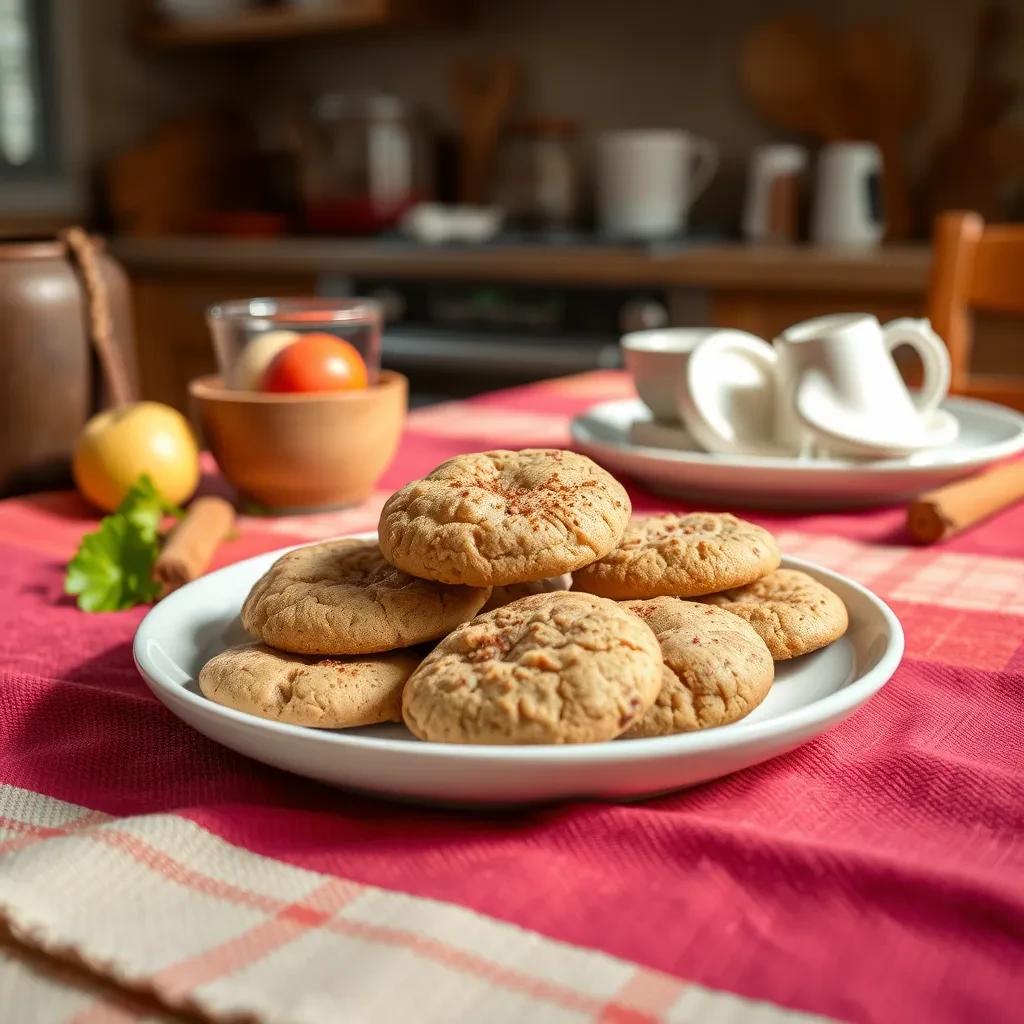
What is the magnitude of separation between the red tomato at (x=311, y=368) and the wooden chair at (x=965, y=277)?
3.30ft

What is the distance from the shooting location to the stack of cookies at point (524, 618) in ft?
1.56

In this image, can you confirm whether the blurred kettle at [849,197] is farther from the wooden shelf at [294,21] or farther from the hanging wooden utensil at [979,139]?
the wooden shelf at [294,21]

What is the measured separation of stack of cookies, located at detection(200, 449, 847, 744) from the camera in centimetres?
48

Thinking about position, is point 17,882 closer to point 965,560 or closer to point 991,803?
point 991,803

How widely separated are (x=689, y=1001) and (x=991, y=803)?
21 cm

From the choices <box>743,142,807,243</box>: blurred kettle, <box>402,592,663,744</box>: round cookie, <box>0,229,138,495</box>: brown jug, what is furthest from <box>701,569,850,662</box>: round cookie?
<box>743,142,807,243</box>: blurred kettle

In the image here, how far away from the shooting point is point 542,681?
1.55 feet

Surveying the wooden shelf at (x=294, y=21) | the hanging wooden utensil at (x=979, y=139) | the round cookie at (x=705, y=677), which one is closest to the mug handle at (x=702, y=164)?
the hanging wooden utensil at (x=979, y=139)

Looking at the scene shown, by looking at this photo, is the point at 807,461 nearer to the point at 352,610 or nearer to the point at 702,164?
the point at 352,610

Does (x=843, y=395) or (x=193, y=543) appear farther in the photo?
(x=843, y=395)

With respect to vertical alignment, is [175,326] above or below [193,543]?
below

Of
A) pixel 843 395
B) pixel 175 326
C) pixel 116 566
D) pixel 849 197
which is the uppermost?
pixel 849 197

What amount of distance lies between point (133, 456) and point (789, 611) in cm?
66

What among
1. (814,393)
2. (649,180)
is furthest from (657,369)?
(649,180)
